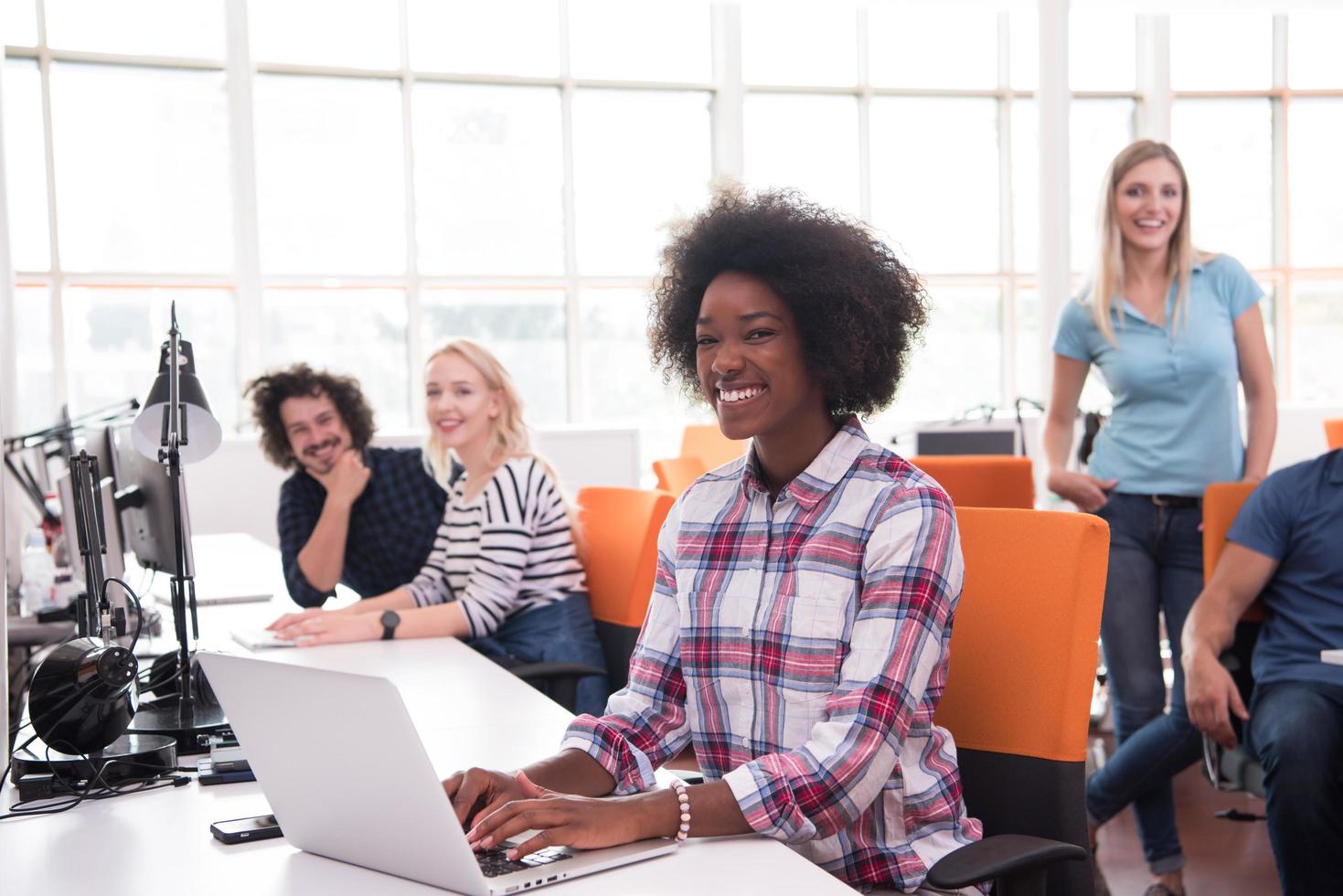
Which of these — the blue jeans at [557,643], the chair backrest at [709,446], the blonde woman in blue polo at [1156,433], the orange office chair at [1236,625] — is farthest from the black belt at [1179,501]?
the chair backrest at [709,446]

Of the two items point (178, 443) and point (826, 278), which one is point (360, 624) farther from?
point (826, 278)

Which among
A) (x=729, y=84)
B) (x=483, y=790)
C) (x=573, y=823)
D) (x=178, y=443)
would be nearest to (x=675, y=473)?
(x=178, y=443)

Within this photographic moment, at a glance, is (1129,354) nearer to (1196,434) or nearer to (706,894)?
(1196,434)

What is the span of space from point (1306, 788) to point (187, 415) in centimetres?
202

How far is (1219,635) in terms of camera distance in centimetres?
245

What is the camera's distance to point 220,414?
785 centimetres

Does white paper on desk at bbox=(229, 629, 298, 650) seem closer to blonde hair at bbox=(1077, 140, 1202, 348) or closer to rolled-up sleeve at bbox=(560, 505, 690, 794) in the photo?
rolled-up sleeve at bbox=(560, 505, 690, 794)

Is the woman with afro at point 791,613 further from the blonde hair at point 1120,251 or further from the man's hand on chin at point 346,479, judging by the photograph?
the man's hand on chin at point 346,479

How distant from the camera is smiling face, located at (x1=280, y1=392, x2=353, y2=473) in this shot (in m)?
3.30

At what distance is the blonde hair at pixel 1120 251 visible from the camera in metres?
2.95

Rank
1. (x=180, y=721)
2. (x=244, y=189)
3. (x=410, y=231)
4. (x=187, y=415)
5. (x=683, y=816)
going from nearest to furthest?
(x=683, y=816) → (x=180, y=721) → (x=187, y=415) → (x=244, y=189) → (x=410, y=231)

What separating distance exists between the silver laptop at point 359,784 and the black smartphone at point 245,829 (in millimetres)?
63

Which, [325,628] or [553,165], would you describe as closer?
[325,628]

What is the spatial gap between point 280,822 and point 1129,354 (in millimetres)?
2349
